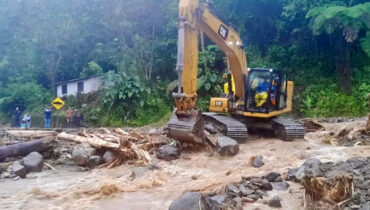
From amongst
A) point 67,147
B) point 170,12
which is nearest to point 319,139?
point 67,147

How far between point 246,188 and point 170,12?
22100 millimetres

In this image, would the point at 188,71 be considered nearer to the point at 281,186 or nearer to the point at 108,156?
the point at 108,156

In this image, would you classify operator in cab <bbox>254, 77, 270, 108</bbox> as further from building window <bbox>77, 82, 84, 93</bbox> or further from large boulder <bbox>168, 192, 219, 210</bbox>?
building window <bbox>77, 82, 84, 93</bbox>

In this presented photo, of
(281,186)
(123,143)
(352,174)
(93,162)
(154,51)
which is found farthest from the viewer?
(154,51)

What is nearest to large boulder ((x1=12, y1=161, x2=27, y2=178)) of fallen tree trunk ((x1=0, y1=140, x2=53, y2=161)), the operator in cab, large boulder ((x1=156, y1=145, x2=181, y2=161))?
fallen tree trunk ((x1=0, y1=140, x2=53, y2=161))

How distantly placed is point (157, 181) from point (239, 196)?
2017 millimetres

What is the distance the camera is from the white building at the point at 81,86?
28.5 meters

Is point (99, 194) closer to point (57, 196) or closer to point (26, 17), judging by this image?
point (57, 196)

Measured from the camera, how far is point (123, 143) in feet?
30.5

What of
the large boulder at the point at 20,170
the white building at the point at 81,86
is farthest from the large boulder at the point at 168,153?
the white building at the point at 81,86

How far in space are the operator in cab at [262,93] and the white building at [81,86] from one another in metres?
18.6

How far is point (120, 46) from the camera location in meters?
29.4

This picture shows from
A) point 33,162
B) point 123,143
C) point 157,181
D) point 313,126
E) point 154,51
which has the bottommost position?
point 157,181

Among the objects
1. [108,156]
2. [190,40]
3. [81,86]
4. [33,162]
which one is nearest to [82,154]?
[108,156]
